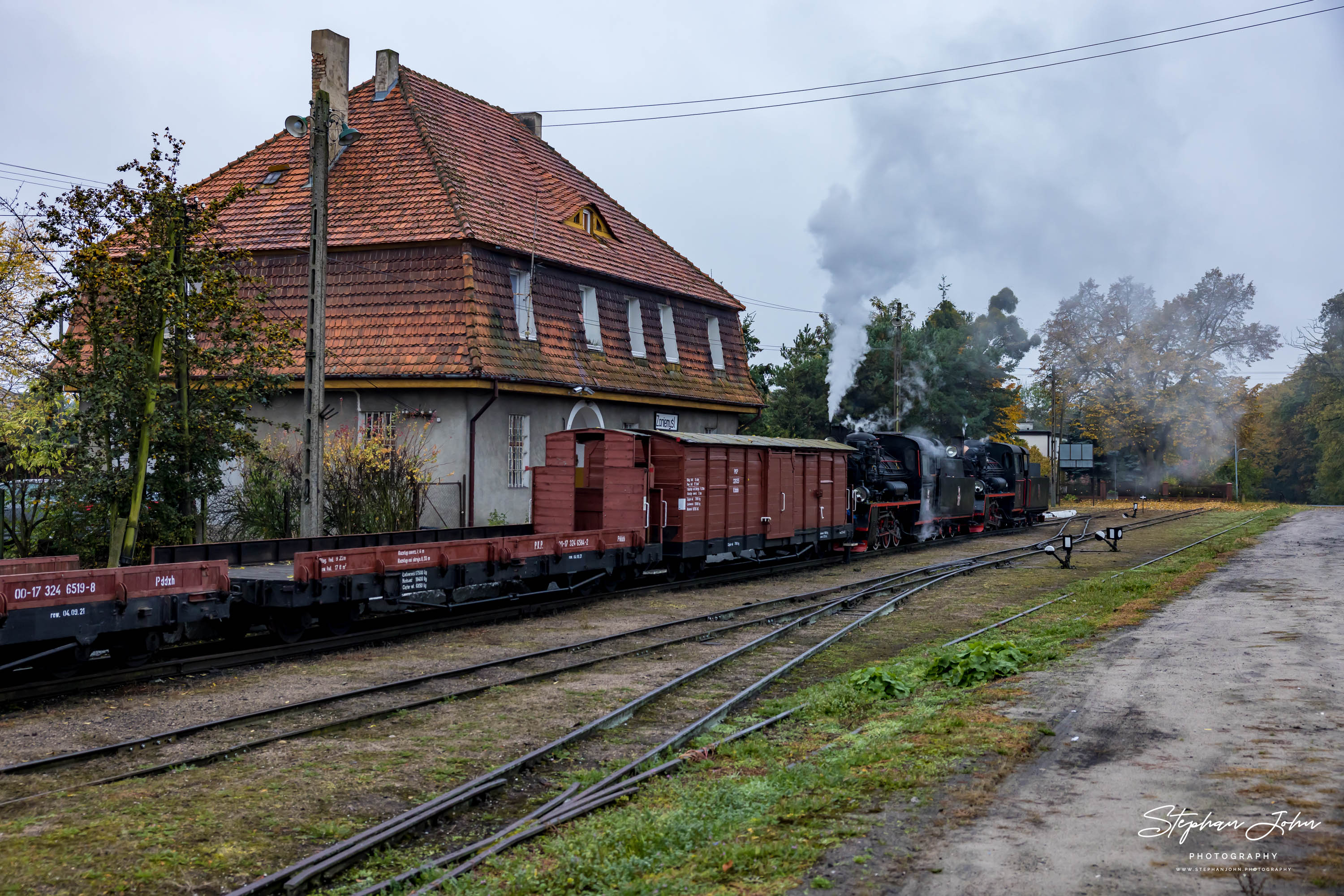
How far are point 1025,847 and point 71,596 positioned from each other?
853cm

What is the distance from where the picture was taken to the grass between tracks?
5.52 metres

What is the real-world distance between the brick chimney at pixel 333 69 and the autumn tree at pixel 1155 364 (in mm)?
54453

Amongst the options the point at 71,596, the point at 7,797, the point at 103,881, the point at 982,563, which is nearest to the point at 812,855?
the point at 103,881

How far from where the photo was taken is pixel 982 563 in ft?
79.6

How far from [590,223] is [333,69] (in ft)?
24.6

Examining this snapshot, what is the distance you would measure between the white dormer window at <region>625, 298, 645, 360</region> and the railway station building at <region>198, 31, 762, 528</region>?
0.04m

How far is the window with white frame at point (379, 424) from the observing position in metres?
21.5

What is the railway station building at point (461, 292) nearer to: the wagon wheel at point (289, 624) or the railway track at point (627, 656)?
the railway track at point (627, 656)

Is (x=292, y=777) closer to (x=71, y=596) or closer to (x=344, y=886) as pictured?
(x=344, y=886)

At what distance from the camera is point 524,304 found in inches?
919

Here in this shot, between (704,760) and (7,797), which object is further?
(704,760)

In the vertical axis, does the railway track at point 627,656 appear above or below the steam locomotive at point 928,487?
below
